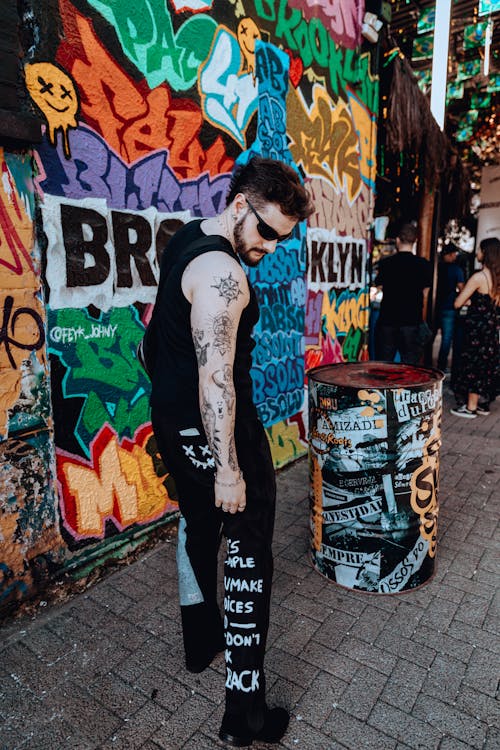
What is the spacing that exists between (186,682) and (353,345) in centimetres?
435

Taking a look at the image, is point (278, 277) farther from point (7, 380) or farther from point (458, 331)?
point (458, 331)

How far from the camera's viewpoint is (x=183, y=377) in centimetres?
190

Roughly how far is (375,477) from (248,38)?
339cm

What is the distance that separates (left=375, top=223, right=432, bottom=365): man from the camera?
5.81 m

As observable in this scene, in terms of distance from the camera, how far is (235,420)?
188 cm

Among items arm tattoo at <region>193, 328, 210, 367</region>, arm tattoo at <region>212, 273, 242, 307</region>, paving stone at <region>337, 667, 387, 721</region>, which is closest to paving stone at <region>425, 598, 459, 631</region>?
paving stone at <region>337, 667, 387, 721</region>

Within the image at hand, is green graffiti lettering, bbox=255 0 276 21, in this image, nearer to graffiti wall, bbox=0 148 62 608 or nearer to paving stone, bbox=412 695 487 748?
graffiti wall, bbox=0 148 62 608

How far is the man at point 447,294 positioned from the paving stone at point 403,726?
7.03 meters

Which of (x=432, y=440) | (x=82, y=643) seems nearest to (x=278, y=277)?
(x=432, y=440)

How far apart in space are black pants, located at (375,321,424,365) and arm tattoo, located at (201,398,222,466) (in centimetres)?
464

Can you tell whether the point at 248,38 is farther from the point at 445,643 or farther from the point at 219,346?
the point at 445,643

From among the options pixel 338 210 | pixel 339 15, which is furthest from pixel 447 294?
pixel 339 15

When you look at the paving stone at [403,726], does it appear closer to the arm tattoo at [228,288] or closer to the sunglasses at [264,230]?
the arm tattoo at [228,288]

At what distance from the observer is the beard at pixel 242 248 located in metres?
1.91
